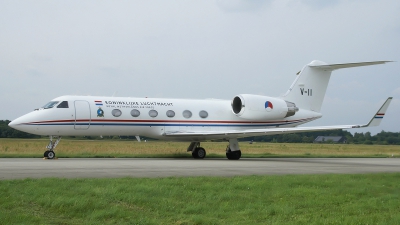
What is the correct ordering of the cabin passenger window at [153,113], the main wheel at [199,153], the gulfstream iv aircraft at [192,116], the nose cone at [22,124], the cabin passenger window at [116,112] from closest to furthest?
the nose cone at [22,124] < the gulfstream iv aircraft at [192,116] < the cabin passenger window at [116,112] < the cabin passenger window at [153,113] < the main wheel at [199,153]

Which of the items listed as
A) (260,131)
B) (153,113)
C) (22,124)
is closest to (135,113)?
(153,113)

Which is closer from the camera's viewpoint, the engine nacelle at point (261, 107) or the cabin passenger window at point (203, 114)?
the cabin passenger window at point (203, 114)

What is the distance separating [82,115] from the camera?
2309 cm

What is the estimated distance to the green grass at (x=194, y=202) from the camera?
8.01 meters

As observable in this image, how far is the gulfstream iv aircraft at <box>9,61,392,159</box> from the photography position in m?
22.7

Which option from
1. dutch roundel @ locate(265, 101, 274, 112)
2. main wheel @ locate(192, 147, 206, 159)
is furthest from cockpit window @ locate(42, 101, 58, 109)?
dutch roundel @ locate(265, 101, 274, 112)

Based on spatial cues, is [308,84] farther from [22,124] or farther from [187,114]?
[22,124]

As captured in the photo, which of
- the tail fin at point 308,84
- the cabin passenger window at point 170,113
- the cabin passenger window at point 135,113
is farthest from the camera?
the tail fin at point 308,84

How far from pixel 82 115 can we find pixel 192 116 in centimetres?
611

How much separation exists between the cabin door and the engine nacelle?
27.8ft

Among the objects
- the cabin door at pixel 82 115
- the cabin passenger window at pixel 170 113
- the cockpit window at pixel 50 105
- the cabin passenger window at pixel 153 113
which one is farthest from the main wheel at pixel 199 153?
the cockpit window at pixel 50 105

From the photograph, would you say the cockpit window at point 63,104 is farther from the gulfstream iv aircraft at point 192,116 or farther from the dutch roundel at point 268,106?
the dutch roundel at point 268,106

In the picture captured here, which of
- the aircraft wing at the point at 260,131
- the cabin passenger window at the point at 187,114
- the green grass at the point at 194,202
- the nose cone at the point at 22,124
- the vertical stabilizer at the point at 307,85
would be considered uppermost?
the vertical stabilizer at the point at 307,85

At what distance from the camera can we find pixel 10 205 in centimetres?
838
